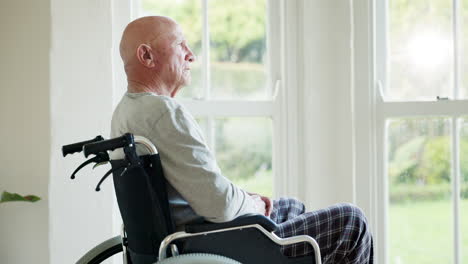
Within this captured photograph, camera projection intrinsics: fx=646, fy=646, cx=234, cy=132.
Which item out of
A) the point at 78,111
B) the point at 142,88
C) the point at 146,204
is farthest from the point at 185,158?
the point at 78,111

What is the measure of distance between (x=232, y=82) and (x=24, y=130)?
83 centimetres

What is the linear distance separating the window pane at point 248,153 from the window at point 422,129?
0.46 metres

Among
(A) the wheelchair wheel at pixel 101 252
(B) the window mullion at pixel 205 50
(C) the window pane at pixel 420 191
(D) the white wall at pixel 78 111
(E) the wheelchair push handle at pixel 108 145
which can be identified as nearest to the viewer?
(E) the wheelchair push handle at pixel 108 145

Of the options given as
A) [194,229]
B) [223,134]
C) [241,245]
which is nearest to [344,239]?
[241,245]

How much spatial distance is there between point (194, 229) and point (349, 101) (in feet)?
4.01

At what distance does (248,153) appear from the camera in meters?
2.72

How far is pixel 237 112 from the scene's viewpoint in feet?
8.45

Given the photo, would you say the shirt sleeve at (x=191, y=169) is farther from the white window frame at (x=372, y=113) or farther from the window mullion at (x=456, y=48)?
the window mullion at (x=456, y=48)

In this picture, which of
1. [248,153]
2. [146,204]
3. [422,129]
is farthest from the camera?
[248,153]

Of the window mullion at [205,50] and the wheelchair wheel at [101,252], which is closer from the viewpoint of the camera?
the wheelchair wheel at [101,252]

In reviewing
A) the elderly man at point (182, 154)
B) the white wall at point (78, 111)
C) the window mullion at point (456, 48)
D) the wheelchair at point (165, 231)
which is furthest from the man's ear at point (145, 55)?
the window mullion at point (456, 48)

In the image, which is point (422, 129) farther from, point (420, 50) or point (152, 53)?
point (152, 53)

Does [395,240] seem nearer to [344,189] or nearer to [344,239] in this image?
[344,189]

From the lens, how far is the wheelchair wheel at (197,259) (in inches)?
55.2
